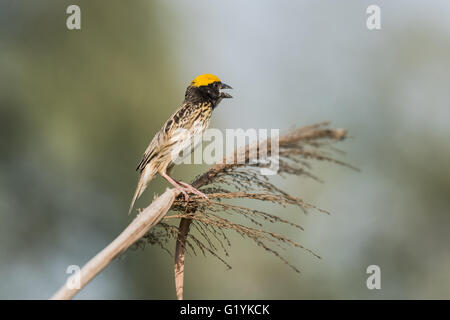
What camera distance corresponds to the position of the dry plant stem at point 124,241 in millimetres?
2245

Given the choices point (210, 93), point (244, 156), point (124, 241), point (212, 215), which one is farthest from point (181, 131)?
point (124, 241)

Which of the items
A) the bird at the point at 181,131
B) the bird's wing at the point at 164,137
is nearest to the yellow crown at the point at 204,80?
the bird at the point at 181,131

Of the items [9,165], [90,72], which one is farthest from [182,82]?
[9,165]

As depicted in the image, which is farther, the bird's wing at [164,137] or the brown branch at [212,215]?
the bird's wing at [164,137]

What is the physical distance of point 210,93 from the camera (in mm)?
5215

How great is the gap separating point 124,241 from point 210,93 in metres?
2.95

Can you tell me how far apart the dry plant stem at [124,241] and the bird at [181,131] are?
1.65 m

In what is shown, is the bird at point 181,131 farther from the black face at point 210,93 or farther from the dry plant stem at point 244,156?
the dry plant stem at point 244,156

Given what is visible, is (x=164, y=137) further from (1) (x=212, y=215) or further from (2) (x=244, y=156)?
(2) (x=244, y=156)

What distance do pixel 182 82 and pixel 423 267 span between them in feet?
19.2

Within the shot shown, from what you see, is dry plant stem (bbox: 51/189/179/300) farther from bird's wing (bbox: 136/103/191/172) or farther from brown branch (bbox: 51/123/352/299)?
bird's wing (bbox: 136/103/191/172)

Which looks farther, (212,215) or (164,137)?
(164,137)

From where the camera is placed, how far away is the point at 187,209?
3.06 metres

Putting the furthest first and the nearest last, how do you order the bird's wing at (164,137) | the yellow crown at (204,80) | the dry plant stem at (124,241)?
the yellow crown at (204,80), the bird's wing at (164,137), the dry plant stem at (124,241)
